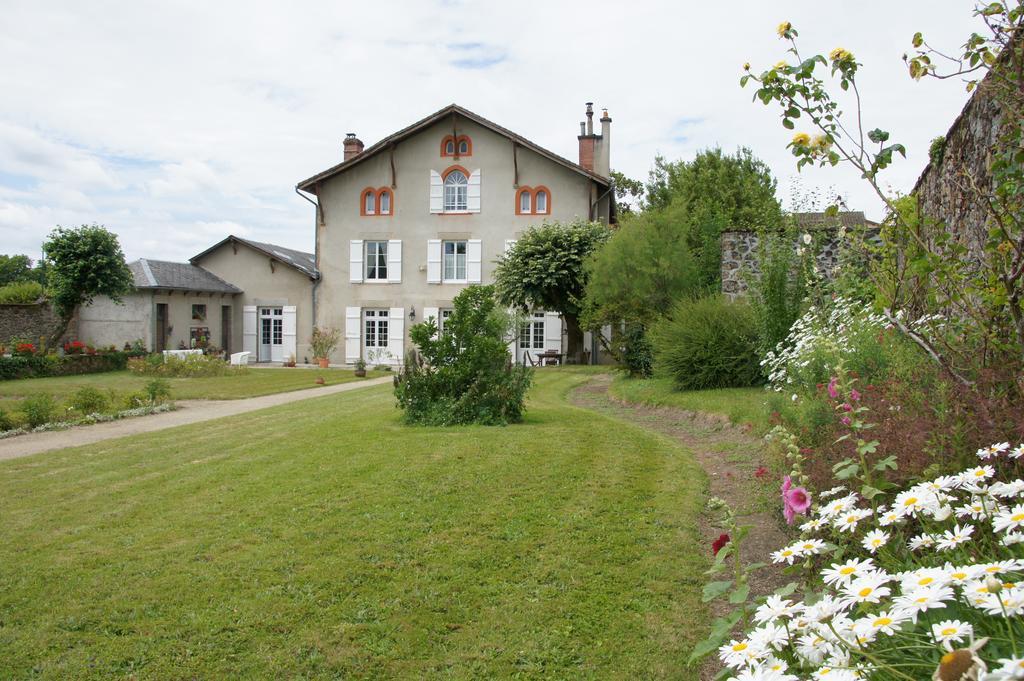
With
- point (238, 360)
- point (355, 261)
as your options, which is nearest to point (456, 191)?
point (355, 261)

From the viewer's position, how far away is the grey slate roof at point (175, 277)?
25.5 m

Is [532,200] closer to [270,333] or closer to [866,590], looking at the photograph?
[270,333]

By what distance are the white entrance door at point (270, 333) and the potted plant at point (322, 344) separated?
2.18m

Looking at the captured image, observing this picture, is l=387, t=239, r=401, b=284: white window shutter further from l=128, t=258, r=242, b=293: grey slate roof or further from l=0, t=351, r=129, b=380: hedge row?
l=0, t=351, r=129, b=380: hedge row

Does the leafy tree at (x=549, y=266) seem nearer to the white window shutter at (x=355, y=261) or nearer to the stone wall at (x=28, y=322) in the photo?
the white window shutter at (x=355, y=261)

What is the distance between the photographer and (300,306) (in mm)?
27375

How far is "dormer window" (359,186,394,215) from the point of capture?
86.6 ft

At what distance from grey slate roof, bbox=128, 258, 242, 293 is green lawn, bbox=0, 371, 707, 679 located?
1966 centimetres

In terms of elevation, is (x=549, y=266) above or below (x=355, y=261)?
below

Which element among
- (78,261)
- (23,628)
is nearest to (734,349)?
(23,628)

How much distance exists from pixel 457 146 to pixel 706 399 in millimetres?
17430

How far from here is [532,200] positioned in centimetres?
2556

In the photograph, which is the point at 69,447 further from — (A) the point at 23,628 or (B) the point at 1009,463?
(B) the point at 1009,463

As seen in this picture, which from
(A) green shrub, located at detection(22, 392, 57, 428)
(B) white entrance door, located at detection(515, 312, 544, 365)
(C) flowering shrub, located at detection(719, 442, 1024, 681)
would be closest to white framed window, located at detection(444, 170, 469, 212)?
(B) white entrance door, located at detection(515, 312, 544, 365)
